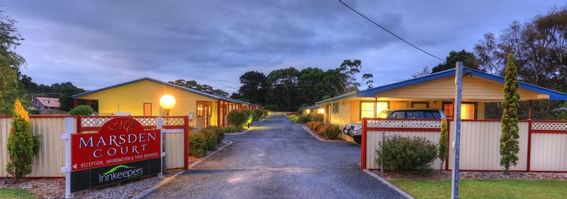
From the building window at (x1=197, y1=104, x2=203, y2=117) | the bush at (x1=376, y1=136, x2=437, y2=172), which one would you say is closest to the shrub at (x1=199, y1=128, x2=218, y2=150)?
the bush at (x1=376, y1=136, x2=437, y2=172)

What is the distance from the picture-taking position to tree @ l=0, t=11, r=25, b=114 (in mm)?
10227

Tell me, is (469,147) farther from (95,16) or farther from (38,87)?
(38,87)

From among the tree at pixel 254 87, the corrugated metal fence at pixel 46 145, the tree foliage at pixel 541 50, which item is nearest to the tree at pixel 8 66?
the corrugated metal fence at pixel 46 145

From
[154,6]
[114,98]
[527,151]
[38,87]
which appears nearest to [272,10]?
[154,6]

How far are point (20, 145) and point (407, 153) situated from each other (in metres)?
8.91

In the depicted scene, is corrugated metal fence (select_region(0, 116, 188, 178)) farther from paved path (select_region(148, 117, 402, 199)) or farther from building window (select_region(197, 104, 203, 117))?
building window (select_region(197, 104, 203, 117))

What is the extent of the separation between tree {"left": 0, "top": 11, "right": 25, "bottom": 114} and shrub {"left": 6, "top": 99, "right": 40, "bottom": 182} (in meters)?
4.73

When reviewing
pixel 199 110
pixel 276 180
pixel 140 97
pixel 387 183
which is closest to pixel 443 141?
pixel 387 183

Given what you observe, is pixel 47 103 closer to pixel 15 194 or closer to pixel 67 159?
pixel 15 194

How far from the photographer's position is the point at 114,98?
905 inches

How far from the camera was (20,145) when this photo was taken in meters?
6.76

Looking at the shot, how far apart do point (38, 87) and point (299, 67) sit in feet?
221

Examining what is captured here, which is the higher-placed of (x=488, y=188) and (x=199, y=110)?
(x=199, y=110)

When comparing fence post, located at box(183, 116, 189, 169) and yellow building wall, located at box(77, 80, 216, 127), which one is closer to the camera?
fence post, located at box(183, 116, 189, 169)
